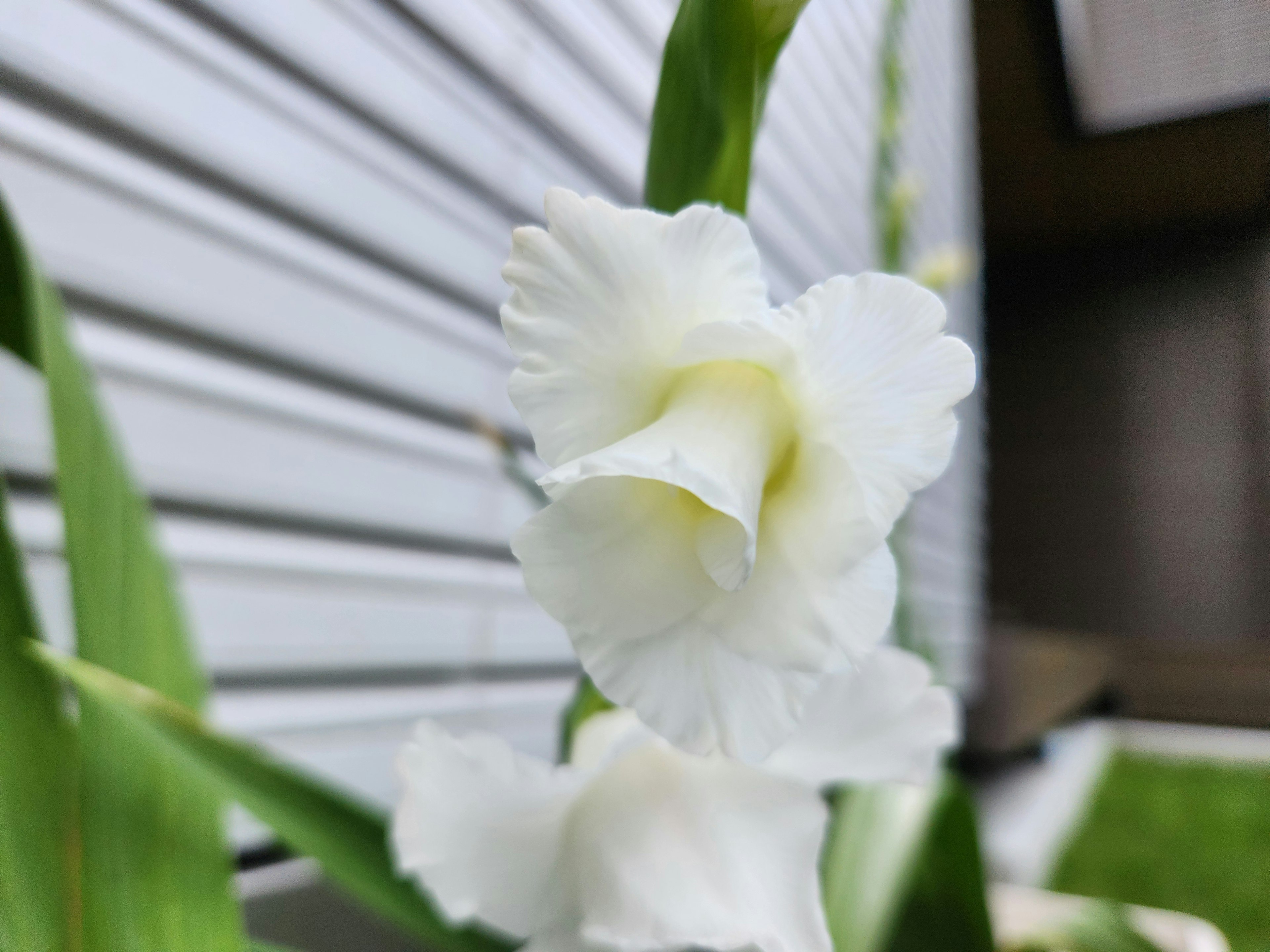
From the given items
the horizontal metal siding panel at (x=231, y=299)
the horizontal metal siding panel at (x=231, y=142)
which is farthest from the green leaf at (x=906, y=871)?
the horizontal metal siding panel at (x=231, y=142)

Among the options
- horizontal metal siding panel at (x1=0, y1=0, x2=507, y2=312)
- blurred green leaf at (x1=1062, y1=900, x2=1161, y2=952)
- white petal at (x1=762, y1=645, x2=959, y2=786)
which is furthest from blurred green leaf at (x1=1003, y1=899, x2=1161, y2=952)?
horizontal metal siding panel at (x1=0, y1=0, x2=507, y2=312)

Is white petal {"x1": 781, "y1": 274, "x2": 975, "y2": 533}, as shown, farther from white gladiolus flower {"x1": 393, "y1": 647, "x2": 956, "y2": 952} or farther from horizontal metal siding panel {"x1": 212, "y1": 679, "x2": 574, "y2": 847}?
horizontal metal siding panel {"x1": 212, "y1": 679, "x2": 574, "y2": 847}

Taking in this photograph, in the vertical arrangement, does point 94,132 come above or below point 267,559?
above

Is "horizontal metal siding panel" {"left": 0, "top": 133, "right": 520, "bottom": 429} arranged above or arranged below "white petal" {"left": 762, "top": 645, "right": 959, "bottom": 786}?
above

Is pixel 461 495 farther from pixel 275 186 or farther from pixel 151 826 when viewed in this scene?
pixel 151 826

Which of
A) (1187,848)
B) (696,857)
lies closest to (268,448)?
(696,857)

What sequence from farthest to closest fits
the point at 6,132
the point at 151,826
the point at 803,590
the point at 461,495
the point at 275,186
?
the point at 461,495 → the point at 275,186 → the point at 6,132 → the point at 151,826 → the point at 803,590

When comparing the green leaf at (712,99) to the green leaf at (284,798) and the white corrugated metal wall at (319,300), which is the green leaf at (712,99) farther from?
the white corrugated metal wall at (319,300)

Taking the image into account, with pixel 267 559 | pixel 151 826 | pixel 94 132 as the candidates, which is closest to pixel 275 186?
pixel 94 132
